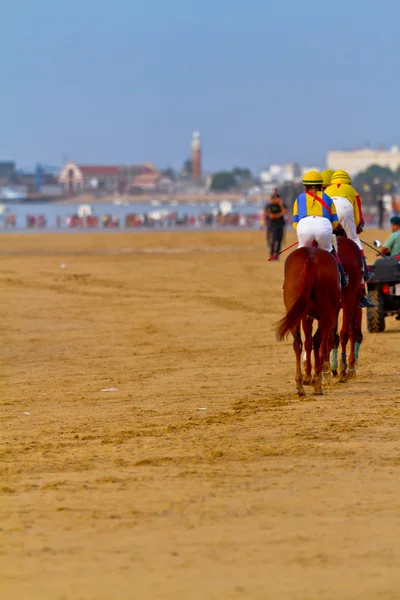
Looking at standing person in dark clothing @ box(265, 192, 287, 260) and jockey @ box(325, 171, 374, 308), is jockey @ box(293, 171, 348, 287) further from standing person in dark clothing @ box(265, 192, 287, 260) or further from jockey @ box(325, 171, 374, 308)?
standing person in dark clothing @ box(265, 192, 287, 260)

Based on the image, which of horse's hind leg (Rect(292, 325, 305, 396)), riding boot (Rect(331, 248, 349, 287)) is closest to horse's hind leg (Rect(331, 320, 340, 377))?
riding boot (Rect(331, 248, 349, 287))

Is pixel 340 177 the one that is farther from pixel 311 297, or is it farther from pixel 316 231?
pixel 311 297

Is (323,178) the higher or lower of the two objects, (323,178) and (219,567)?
the higher

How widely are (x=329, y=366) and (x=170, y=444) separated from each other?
12.9 ft

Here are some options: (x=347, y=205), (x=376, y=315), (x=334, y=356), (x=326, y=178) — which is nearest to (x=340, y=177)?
(x=326, y=178)

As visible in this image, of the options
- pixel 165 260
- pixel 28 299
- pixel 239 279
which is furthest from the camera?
pixel 165 260

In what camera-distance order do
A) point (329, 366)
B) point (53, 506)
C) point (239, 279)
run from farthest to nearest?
point (239, 279) < point (329, 366) < point (53, 506)

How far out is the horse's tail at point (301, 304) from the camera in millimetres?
11359

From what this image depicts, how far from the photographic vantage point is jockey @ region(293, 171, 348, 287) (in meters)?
11.8

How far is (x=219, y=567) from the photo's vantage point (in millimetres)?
6008

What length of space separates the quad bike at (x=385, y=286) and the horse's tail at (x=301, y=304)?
5.03 meters

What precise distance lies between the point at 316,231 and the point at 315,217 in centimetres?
15

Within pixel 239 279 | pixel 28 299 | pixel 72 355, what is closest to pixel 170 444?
pixel 72 355

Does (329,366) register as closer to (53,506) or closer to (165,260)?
(53,506)
